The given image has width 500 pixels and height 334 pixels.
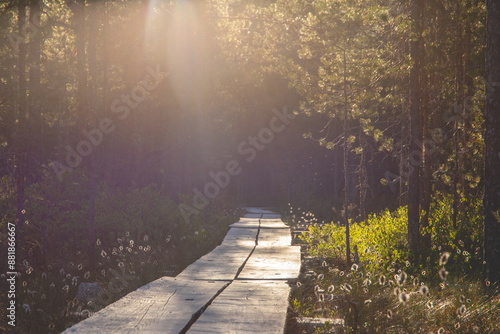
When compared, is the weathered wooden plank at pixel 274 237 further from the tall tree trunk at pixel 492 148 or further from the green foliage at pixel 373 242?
the tall tree trunk at pixel 492 148

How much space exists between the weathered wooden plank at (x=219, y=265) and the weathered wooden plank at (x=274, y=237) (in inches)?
46.2

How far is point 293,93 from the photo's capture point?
32062mm

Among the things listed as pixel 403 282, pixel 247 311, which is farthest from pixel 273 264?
pixel 403 282

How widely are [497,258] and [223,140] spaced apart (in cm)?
2225

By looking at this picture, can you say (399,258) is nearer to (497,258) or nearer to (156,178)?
(497,258)

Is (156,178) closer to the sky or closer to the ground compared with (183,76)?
closer to the ground

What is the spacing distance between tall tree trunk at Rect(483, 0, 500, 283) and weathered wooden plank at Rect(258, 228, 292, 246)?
5813 mm

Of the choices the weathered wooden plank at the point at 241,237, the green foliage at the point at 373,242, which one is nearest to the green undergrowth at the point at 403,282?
the green foliage at the point at 373,242

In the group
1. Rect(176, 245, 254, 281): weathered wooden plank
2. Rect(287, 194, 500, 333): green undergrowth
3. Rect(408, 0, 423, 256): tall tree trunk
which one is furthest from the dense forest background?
Rect(176, 245, 254, 281): weathered wooden plank

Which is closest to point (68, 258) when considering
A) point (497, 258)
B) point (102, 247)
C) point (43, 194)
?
point (102, 247)

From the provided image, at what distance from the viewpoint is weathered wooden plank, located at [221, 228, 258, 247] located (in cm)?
1283

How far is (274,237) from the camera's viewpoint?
1412 centimetres

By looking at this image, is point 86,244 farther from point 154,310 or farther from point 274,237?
point 154,310

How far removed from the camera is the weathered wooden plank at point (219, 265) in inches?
317
